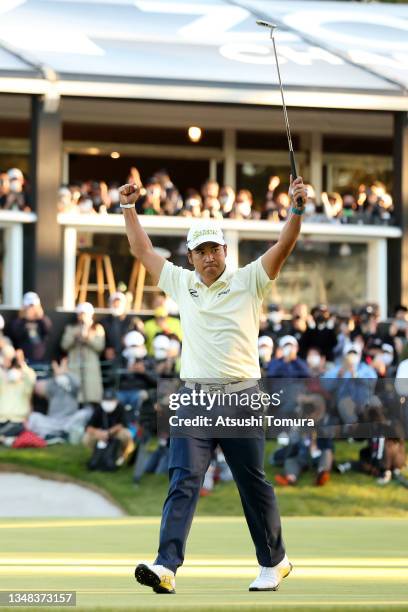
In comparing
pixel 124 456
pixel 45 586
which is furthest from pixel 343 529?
pixel 45 586

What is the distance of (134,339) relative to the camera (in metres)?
20.3

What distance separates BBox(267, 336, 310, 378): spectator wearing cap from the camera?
62.7ft

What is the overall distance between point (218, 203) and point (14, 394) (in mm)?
6292

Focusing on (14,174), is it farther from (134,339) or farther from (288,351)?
(288,351)

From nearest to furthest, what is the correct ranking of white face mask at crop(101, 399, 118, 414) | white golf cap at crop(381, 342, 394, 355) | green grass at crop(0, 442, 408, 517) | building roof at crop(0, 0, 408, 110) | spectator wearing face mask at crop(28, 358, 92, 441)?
green grass at crop(0, 442, 408, 517), white face mask at crop(101, 399, 118, 414), spectator wearing face mask at crop(28, 358, 92, 441), white golf cap at crop(381, 342, 394, 355), building roof at crop(0, 0, 408, 110)

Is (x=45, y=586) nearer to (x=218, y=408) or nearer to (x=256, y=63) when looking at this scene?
(x=218, y=408)

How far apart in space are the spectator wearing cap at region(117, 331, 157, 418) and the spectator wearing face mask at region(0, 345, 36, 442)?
1.15 m

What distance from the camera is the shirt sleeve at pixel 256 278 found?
7.84 m

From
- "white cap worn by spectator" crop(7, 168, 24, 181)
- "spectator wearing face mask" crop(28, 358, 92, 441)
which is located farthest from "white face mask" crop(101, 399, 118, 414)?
"white cap worn by spectator" crop(7, 168, 24, 181)

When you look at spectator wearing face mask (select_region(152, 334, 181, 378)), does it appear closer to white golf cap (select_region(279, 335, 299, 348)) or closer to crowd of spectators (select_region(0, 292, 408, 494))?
crowd of spectators (select_region(0, 292, 408, 494))

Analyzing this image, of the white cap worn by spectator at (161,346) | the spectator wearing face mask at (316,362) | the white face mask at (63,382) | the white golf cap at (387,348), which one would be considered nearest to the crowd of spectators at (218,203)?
the white golf cap at (387,348)

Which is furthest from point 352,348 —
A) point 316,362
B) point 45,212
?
point 45,212

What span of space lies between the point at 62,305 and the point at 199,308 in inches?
638

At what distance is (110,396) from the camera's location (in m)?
19.1
